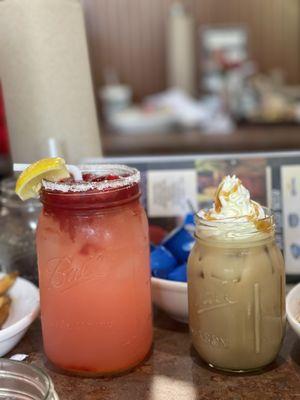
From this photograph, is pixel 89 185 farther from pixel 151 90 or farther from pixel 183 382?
pixel 151 90

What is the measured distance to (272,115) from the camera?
2814mm

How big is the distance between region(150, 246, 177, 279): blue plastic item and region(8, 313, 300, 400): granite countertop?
121 mm

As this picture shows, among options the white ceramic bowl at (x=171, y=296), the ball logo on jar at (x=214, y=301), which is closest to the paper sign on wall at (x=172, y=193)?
the white ceramic bowl at (x=171, y=296)

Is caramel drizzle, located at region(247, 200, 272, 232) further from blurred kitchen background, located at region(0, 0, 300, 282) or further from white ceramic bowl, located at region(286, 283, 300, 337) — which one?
blurred kitchen background, located at region(0, 0, 300, 282)

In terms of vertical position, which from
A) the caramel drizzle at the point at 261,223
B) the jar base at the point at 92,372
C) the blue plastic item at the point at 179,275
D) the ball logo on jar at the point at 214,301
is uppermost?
the caramel drizzle at the point at 261,223

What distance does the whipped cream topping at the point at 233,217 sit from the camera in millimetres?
731

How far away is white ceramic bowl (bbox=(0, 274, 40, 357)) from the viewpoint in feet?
2.64

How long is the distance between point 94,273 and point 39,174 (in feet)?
0.48

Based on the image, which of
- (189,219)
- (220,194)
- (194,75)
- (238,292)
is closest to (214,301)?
(238,292)

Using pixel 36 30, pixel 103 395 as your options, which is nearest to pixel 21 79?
pixel 36 30

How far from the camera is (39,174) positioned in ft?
2.45

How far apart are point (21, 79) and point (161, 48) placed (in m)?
2.63

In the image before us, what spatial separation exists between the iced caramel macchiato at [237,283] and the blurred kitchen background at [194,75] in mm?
1802

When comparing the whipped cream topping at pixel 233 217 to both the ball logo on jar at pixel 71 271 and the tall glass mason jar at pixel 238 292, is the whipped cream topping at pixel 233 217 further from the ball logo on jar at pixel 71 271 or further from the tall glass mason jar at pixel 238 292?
the ball logo on jar at pixel 71 271
